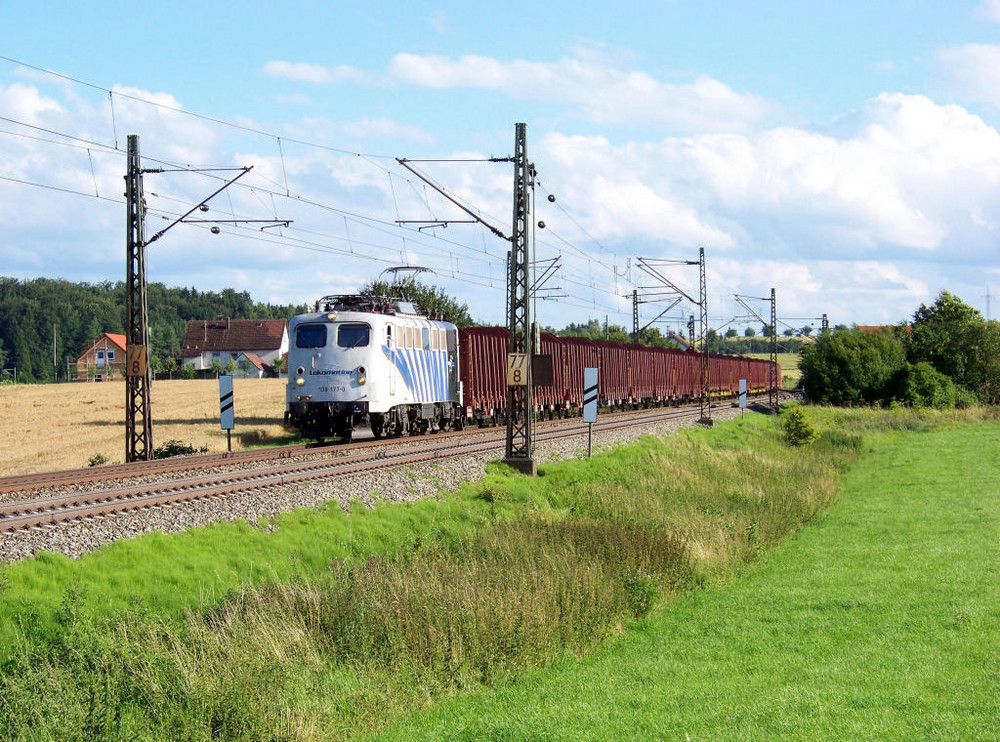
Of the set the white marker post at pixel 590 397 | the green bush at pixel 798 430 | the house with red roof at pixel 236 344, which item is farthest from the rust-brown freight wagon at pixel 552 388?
the house with red roof at pixel 236 344

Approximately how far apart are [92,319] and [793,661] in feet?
441

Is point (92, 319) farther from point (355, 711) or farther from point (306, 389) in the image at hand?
point (355, 711)

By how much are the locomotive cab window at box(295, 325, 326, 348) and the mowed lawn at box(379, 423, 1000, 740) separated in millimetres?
14739

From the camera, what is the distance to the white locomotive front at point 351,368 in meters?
26.5

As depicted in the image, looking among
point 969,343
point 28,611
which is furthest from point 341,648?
point 969,343

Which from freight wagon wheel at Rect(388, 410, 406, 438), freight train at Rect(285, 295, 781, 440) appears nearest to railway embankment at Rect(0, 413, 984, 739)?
freight train at Rect(285, 295, 781, 440)

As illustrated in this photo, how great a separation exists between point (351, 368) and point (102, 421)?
18.7 meters

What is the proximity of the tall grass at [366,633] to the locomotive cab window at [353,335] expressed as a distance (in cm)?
1022

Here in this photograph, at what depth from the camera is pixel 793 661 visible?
9531 millimetres

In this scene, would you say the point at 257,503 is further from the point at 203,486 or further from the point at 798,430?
the point at 798,430

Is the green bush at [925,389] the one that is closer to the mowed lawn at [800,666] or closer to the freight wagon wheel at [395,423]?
the freight wagon wheel at [395,423]

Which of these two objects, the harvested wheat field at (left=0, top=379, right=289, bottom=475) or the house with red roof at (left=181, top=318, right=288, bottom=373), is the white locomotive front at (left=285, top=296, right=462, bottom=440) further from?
the house with red roof at (left=181, top=318, right=288, bottom=373)

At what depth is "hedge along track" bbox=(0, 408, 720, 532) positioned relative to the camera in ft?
43.8

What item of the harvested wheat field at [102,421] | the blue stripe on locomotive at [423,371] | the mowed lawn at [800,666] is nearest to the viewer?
the mowed lawn at [800,666]
